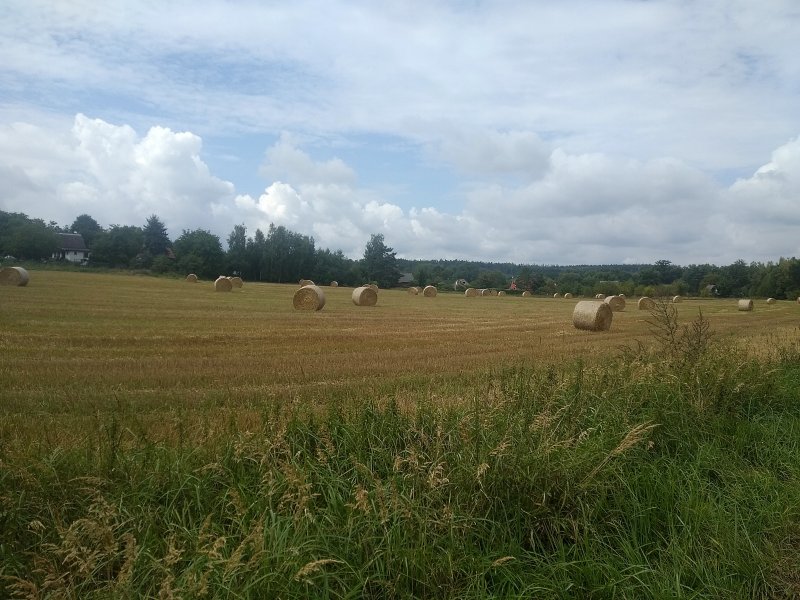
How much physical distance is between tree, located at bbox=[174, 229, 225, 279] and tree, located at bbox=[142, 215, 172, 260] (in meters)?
8.66

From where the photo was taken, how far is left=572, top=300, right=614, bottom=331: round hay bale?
2127 centimetres

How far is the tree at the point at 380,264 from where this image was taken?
106900 mm

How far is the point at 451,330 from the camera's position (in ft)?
62.8

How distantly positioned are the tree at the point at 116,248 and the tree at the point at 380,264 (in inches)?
1512

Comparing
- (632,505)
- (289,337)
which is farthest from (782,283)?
(632,505)

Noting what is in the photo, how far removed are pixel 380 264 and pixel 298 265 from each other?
17.3 m

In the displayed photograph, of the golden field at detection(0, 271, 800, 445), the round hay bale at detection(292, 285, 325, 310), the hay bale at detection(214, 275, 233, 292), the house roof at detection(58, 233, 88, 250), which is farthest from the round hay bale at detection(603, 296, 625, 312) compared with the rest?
the house roof at detection(58, 233, 88, 250)

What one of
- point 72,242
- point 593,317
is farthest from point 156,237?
point 593,317

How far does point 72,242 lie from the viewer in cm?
9081

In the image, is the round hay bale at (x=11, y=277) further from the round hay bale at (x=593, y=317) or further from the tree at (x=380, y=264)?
the tree at (x=380, y=264)

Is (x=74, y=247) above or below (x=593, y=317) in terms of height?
above

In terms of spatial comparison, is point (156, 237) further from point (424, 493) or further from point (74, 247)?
point (424, 493)

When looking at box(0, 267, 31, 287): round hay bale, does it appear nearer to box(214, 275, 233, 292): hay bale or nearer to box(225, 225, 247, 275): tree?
box(214, 275, 233, 292): hay bale

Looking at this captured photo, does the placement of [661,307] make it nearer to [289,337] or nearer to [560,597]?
[560,597]
